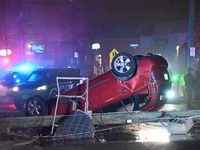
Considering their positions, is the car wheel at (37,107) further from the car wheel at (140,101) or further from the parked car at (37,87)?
the parked car at (37,87)

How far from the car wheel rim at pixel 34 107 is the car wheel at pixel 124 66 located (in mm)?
2724

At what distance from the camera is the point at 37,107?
7914mm

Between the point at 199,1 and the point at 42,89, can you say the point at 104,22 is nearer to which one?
the point at 199,1

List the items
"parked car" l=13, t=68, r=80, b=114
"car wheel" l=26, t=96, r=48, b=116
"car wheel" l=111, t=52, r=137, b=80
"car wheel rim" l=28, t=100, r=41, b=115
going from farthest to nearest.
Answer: "parked car" l=13, t=68, r=80, b=114, "car wheel rim" l=28, t=100, r=41, b=115, "car wheel" l=26, t=96, r=48, b=116, "car wheel" l=111, t=52, r=137, b=80

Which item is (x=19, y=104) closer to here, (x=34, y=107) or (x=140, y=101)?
(x=34, y=107)

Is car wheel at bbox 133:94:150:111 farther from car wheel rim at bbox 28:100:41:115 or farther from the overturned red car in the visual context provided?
car wheel rim at bbox 28:100:41:115

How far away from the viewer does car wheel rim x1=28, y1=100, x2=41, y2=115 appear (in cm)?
789

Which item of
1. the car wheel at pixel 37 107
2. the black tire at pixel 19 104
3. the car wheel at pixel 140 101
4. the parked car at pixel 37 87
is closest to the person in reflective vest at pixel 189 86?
the car wheel at pixel 140 101

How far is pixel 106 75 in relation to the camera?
7.12 metres

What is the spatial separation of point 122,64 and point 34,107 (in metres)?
3.20

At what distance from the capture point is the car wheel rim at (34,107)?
7.89 meters

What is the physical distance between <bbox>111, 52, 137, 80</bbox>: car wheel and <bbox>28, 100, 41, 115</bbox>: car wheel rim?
272 cm

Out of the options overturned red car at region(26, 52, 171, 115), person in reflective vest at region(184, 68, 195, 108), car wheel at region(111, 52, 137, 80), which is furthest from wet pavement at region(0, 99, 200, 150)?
person in reflective vest at region(184, 68, 195, 108)

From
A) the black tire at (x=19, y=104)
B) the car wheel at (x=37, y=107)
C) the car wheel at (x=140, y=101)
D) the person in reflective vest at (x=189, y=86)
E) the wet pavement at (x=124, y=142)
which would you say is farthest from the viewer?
the black tire at (x=19, y=104)
